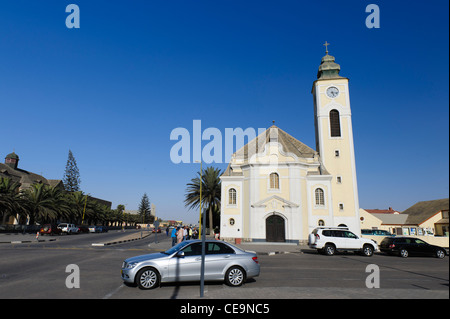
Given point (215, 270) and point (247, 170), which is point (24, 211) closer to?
point (247, 170)

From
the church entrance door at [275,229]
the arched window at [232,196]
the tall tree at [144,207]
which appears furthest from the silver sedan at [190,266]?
the tall tree at [144,207]

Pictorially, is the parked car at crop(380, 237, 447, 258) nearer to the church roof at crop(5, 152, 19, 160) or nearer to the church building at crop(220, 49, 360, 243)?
the church building at crop(220, 49, 360, 243)

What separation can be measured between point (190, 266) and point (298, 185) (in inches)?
1042

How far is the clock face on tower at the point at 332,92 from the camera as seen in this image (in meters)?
38.8

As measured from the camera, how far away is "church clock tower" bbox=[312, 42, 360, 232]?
113 ft

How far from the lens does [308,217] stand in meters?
33.4

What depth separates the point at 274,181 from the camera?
3450cm

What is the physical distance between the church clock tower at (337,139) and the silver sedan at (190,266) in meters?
27.0

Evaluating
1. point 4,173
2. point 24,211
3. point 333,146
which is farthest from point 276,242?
point 4,173

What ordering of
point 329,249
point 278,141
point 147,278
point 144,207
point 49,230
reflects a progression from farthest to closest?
point 144,207 < point 49,230 < point 278,141 < point 329,249 < point 147,278

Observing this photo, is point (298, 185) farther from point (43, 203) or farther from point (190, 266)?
point (43, 203)

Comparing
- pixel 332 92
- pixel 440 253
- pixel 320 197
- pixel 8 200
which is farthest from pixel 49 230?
pixel 440 253

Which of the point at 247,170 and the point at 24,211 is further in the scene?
the point at 24,211
